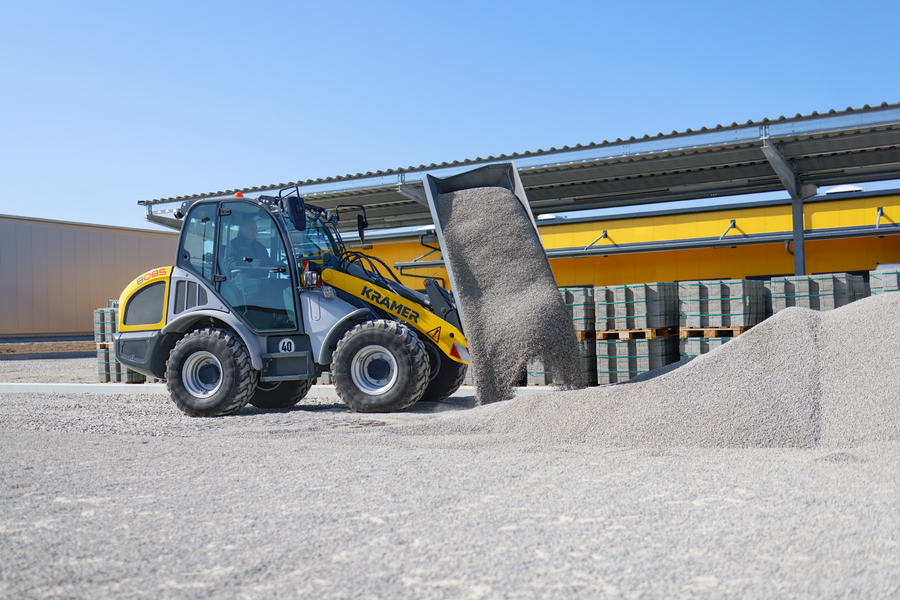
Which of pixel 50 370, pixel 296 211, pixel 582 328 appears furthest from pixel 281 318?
pixel 50 370

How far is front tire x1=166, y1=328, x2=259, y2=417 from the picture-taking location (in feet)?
27.0

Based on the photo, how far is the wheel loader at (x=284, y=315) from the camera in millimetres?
7996

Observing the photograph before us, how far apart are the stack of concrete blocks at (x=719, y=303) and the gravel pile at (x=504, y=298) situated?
9.45 ft

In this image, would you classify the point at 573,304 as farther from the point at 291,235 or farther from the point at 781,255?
the point at 781,255

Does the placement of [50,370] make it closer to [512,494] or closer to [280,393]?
[280,393]

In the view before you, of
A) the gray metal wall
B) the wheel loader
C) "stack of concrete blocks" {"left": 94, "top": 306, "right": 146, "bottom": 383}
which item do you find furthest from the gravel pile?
the gray metal wall

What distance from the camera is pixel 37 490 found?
4.43 m

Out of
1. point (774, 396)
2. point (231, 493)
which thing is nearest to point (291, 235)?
point (231, 493)

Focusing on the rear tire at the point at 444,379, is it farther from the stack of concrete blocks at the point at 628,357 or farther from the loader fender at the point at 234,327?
the stack of concrete blocks at the point at 628,357

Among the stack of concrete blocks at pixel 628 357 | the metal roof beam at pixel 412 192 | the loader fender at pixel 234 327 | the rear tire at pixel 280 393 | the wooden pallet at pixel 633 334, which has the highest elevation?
the metal roof beam at pixel 412 192

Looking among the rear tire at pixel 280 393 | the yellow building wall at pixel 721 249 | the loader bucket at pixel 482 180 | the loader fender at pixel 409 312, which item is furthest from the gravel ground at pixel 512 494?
the yellow building wall at pixel 721 249

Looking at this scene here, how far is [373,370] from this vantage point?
8.10 meters

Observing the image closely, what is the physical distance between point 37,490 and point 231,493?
124 centimetres

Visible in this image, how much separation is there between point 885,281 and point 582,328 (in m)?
3.78
